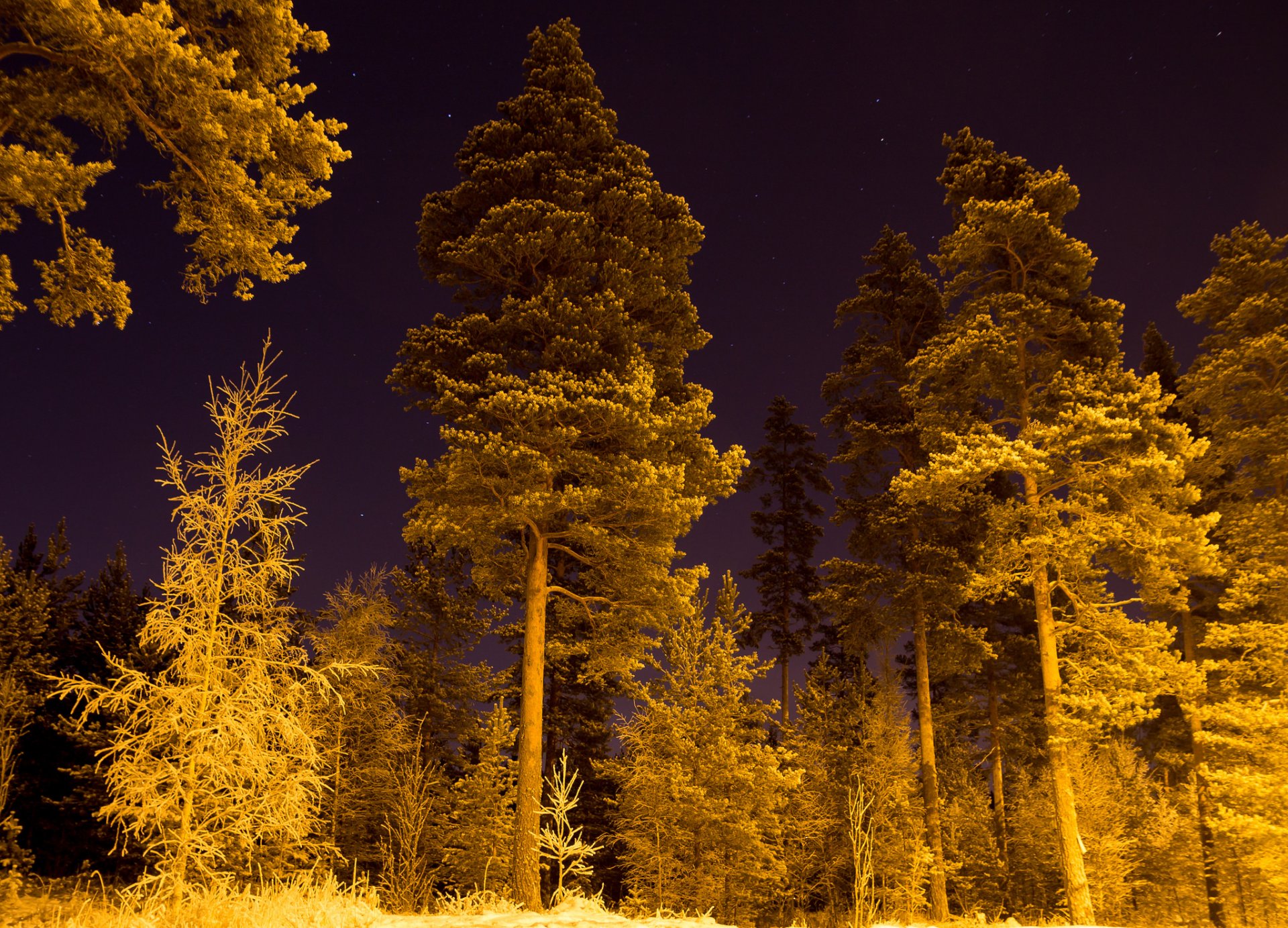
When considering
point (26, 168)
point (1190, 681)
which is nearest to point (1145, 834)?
point (1190, 681)

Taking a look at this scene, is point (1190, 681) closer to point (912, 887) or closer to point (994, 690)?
point (912, 887)

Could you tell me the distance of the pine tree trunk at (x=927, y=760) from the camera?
1925 cm

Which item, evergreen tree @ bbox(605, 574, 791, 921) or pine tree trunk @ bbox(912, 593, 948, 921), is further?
pine tree trunk @ bbox(912, 593, 948, 921)

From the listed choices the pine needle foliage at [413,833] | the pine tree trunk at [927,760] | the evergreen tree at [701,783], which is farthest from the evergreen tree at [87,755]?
the pine tree trunk at [927,760]

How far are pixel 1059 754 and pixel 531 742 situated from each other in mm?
10170

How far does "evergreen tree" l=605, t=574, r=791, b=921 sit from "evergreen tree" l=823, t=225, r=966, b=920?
4104 mm

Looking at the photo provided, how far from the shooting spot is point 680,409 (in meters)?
14.5

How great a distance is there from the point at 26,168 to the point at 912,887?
20.4 m

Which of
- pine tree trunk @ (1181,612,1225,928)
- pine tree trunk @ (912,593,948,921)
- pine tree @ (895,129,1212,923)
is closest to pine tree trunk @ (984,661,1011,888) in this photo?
pine tree trunk @ (1181,612,1225,928)

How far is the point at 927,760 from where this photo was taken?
68.5 feet

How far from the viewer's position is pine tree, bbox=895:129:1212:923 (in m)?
14.3

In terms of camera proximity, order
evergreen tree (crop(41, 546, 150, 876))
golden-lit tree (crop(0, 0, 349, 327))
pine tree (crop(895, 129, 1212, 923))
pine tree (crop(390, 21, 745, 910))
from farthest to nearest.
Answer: evergreen tree (crop(41, 546, 150, 876)) < pine tree (crop(895, 129, 1212, 923)) < pine tree (crop(390, 21, 745, 910)) < golden-lit tree (crop(0, 0, 349, 327))

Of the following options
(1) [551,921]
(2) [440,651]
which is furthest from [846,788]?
(1) [551,921]

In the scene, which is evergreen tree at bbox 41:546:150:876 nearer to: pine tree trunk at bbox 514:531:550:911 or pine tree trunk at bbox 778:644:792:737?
pine tree trunk at bbox 514:531:550:911
